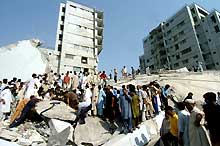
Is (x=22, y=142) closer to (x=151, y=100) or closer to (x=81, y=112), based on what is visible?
(x=81, y=112)

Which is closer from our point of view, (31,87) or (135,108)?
(135,108)

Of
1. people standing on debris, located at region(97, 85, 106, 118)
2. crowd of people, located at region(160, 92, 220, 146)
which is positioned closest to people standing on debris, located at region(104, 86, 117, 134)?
people standing on debris, located at region(97, 85, 106, 118)

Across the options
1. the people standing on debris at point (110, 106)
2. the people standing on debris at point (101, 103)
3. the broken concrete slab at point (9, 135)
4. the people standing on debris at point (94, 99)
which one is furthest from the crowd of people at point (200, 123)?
the broken concrete slab at point (9, 135)

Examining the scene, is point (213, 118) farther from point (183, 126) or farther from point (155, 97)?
point (155, 97)

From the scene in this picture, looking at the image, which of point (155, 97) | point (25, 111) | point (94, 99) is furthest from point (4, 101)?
point (155, 97)

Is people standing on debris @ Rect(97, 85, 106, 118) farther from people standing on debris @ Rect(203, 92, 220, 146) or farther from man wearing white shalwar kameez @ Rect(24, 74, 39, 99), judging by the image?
people standing on debris @ Rect(203, 92, 220, 146)

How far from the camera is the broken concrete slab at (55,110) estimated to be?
378 inches

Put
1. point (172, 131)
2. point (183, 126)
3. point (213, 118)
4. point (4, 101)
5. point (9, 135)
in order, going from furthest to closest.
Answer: point (4, 101), point (9, 135), point (172, 131), point (183, 126), point (213, 118)

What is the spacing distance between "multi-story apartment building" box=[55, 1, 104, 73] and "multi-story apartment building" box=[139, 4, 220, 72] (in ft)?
61.6

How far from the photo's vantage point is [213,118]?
13.9 feet

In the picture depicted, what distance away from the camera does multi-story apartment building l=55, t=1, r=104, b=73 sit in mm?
46688

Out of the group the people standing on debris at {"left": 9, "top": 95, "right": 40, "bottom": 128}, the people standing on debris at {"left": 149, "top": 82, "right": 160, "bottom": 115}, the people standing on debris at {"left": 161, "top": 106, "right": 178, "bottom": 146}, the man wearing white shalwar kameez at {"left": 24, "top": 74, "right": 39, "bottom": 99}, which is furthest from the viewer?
the people standing on debris at {"left": 149, "top": 82, "right": 160, "bottom": 115}

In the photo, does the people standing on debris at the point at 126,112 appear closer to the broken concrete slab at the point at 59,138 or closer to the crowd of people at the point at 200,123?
the broken concrete slab at the point at 59,138

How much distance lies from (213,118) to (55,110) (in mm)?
6881
